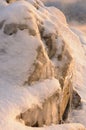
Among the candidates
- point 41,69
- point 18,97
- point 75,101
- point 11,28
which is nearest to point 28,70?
point 41,69

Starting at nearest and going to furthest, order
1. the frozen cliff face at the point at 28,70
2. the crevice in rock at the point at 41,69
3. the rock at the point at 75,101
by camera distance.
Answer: the frozen cliff face at the point at 28,70
the crevice in rock at the point at 41,69
the rock at the point at 75,101

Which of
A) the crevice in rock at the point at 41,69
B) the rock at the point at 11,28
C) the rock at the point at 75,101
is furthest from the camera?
the rock at the point at 75,101

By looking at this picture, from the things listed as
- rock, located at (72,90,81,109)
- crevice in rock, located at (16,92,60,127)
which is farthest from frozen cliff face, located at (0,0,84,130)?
rock, located at (72,90,81,109)

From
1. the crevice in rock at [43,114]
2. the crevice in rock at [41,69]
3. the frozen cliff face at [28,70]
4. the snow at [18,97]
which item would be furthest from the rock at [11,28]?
the crevice in rock at [43,114]

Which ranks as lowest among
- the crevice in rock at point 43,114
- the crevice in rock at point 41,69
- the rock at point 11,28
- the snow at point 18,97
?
the crevice in rock at point 43,114

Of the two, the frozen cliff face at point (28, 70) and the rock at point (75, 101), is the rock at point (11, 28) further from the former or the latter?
the rock at point (75, 101)

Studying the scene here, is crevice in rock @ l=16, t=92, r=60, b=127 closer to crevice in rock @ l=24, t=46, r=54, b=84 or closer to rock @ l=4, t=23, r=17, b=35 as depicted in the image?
crevice in rock @ l=24, t=46, r=54, b=84

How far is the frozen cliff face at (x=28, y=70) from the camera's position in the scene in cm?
1622

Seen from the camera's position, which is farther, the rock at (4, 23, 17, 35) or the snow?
the rock at (4, 23, 17, 35)

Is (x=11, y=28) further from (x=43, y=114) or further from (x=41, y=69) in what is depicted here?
(x=43, y=114)

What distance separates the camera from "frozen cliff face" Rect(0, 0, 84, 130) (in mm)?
16219

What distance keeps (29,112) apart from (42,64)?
3201 mm

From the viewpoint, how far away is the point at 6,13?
65.0ft

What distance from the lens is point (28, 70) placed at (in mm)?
18000
